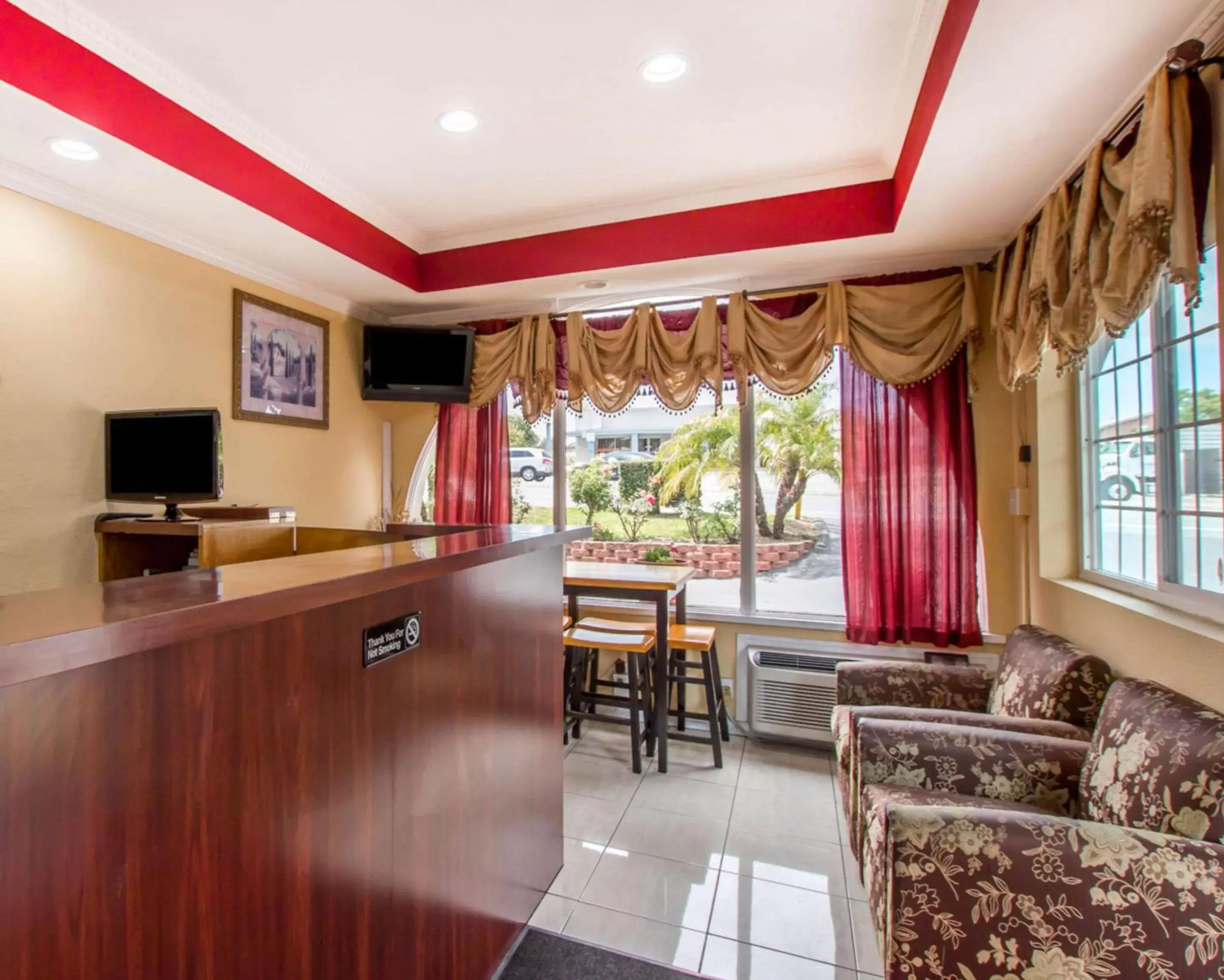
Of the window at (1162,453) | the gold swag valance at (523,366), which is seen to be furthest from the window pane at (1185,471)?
the gold swag valance at (523,366)

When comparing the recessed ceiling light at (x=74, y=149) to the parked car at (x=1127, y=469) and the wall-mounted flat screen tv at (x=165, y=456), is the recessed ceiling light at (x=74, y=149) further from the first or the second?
the parked car at (x=1127, y=469)

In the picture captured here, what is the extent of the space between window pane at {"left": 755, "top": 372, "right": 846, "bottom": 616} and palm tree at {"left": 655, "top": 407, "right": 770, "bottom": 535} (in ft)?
0.34

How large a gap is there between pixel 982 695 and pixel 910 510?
0.93 m

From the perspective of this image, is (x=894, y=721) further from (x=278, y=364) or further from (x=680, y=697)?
(x=278, y=364)

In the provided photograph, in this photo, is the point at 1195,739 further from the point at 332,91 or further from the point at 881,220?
the point at 332,91

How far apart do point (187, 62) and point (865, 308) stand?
9.42 ft

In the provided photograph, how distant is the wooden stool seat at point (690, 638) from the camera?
3023 millimetres

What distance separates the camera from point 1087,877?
123cm

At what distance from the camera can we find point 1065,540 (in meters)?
2.62

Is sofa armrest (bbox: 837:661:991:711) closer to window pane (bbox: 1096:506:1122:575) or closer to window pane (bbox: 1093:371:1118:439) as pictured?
window pane (bbox: 1096:506:1122:575)

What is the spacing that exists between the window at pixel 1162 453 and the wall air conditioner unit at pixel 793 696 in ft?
4.21

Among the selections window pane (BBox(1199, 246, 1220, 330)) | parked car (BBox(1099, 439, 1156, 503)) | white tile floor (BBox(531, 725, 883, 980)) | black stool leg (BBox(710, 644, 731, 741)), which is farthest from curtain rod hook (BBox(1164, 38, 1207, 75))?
black stool leg (BBox(710, 644, 731, 741))

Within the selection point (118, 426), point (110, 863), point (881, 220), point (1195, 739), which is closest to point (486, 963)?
point (110, 863)

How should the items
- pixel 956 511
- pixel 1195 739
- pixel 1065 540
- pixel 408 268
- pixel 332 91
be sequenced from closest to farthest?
pixel 1195 739 < pixel 332 91 < pixel 1065 540 < pixel 956 511 < pixel 408 268
